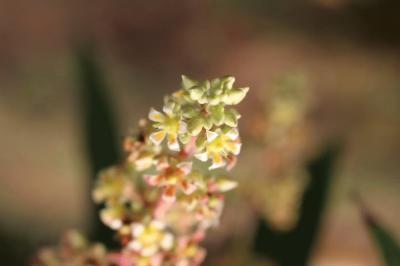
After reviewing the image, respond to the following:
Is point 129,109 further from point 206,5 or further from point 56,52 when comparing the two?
point 206,5

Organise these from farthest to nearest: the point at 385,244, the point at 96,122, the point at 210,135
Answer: the point at 96,122 < the point at 385,244 < the point at 210,135

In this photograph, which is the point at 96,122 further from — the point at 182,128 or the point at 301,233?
the point at 182,128

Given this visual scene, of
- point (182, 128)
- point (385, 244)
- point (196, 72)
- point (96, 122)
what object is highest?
point (196, 72)

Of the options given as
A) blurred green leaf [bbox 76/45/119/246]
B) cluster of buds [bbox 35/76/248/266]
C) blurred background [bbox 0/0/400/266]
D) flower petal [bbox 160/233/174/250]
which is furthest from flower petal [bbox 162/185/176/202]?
blurred background [bbox 0/0/400/266]

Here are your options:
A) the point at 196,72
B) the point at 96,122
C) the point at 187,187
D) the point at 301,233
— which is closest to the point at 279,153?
the point at 301,233

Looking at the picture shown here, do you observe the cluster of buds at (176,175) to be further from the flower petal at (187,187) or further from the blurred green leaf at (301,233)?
the blurred green leaf at (301,233)

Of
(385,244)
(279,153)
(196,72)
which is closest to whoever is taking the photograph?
(385,244)

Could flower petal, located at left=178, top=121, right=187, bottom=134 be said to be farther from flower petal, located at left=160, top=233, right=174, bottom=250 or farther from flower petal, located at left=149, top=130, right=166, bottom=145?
flower petal, located at left=160, top=233, right=174, bottom=250

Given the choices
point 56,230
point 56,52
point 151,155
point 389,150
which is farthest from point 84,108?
point 389,150
